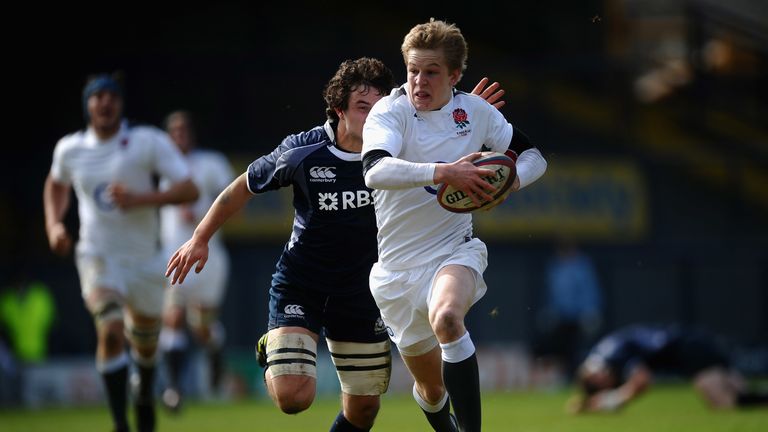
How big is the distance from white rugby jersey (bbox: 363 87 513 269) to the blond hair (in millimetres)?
282

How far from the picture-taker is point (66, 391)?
713 inches

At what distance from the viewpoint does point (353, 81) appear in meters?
7.57

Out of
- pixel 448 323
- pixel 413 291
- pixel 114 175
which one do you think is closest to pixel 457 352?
pixel 448 323

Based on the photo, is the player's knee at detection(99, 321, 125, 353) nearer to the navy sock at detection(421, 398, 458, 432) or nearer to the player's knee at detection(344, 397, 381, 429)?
the player's knee at detection(344, 397, 381, 429)

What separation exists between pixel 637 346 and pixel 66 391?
7955mm

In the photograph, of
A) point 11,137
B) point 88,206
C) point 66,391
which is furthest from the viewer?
point 11,137

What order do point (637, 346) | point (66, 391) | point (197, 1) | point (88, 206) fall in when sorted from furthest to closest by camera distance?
point (197, 1), point (66, 391), point (637, 346), point (88, 206)

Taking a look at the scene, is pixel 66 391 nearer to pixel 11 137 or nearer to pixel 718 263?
pixel 11 137

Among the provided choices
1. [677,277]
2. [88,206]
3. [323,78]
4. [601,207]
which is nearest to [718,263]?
[677,277]

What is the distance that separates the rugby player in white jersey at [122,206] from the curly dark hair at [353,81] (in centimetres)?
307

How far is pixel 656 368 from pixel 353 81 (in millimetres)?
8234

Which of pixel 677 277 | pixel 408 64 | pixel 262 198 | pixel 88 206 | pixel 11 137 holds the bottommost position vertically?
pixel 677 277

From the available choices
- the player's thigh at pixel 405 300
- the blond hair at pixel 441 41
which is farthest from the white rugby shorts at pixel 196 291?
the blond hair at pixel 441 41

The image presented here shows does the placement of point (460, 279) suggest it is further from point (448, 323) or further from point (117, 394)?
point (117, 394)
